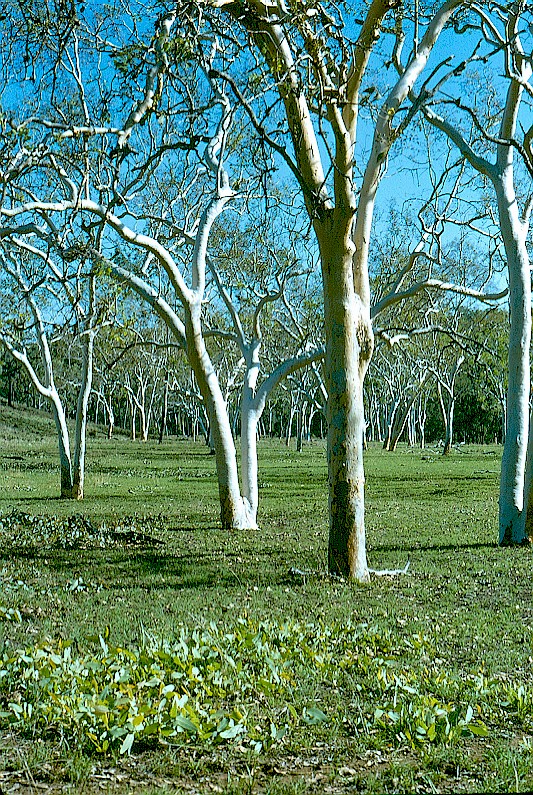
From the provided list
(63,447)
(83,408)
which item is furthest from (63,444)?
(83,408)

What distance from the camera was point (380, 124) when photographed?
10312mm

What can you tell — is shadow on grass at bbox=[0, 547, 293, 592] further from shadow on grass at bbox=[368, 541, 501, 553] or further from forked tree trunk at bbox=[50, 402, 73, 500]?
forked tree trunk at bbox=[50, 402, 73, 500]

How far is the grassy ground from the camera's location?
14.8ft

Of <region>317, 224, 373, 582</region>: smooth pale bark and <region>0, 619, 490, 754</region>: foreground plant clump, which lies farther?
<region>317, 224, 373, 582</region>: smooth pale bark

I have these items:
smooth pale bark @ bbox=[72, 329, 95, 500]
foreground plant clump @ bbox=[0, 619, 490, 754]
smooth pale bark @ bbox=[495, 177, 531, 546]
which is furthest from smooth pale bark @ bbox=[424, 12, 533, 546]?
smooth pale bark @ bbox=[72, 329, 95, 500]

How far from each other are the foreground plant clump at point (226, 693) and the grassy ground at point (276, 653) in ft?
0.07

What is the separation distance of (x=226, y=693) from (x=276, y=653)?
95 centimetres

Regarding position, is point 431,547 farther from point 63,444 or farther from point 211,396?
Result: point 63,444

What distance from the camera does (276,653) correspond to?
6.45 metres

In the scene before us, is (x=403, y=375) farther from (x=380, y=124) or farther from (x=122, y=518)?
(x=380, y=124)

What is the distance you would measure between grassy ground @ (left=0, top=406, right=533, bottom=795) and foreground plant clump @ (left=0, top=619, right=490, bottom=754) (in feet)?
0.07

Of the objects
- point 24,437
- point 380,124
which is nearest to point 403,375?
point 24,437

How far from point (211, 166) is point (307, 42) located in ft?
20.5

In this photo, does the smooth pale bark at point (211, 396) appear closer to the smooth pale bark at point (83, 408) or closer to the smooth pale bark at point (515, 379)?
the smooth pale bark at point (515, 379)
